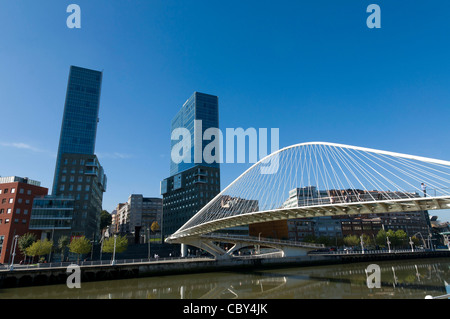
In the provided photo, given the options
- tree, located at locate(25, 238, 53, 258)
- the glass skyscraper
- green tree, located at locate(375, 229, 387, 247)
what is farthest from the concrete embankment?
the glass skyscraper

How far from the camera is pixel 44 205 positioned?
193ft

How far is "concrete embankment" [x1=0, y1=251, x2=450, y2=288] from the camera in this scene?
3152 centimetres

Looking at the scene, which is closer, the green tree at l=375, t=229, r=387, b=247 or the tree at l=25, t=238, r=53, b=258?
the tree at l=25, t=238, r=53, b=258

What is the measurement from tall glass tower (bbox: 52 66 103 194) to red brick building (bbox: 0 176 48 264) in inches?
1661

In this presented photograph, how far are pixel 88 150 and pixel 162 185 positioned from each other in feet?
102

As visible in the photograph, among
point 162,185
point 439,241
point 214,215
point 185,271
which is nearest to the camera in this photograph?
point 185,271

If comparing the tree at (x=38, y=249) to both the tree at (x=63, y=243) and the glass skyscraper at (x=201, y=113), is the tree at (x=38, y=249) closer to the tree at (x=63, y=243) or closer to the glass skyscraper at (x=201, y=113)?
the tree at (x=63, y=243)

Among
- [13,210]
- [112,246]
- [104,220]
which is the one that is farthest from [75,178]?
[104,220]

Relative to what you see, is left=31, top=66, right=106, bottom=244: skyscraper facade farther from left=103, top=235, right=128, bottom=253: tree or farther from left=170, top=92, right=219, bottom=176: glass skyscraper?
left=170, top=92, right=219, bottom=176: glass skyscraper

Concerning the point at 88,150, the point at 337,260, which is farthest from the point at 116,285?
the point at 88,150

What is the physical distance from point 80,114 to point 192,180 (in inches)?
1936

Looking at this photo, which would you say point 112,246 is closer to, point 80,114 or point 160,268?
point 160,268

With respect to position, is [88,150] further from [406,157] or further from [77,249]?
[406,157]

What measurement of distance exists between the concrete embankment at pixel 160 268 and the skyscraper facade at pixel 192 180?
42.1m
